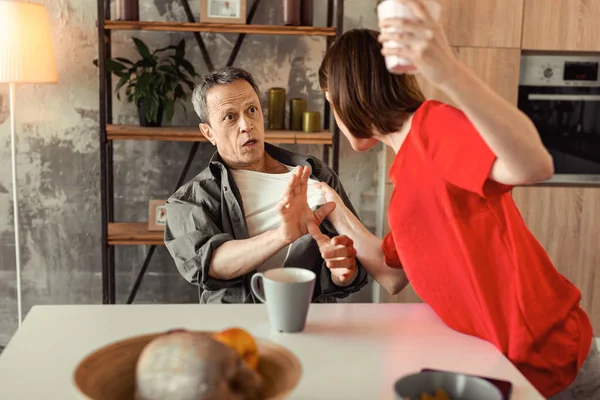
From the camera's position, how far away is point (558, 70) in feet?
9.90

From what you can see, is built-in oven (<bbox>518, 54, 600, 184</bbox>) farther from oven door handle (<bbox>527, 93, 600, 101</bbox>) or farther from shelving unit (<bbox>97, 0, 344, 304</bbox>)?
shelving unit (<bbox>97, 0, 344, 304</bbox>)

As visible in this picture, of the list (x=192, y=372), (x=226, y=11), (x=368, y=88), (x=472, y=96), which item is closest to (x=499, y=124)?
(x=472, y=96)

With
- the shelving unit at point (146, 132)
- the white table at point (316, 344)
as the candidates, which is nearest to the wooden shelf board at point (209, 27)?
the shelving unit at point (146, 132)

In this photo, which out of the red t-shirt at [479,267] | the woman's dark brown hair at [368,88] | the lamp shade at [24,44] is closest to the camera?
the red t-shirt at [479,267]

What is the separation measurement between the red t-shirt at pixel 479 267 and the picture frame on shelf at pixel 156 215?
1972mm

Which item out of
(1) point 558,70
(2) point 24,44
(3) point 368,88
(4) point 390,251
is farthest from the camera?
(1) point 558,70

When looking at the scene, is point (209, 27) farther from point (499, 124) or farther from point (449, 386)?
point (449, 386)

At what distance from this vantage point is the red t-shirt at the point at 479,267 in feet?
3.88

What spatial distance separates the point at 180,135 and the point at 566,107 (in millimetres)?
1736

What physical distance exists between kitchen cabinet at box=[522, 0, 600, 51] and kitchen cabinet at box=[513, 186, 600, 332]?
0.63 meters

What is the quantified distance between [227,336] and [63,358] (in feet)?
1.19

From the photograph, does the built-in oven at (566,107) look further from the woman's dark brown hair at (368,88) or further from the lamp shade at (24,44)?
the lamp shade at (24,44)

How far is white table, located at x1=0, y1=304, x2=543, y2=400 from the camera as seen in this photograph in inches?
40.4

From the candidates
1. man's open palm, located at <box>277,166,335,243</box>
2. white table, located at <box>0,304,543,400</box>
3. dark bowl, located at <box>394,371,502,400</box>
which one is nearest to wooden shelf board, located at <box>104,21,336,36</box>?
man's open palm, located at <box>277,166,335,243</box>
